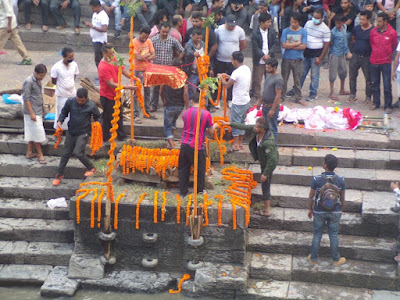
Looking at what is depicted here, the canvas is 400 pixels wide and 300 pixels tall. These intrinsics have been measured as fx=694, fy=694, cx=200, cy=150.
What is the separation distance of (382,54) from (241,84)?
120 inches

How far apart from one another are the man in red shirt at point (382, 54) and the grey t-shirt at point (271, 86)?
2661mm

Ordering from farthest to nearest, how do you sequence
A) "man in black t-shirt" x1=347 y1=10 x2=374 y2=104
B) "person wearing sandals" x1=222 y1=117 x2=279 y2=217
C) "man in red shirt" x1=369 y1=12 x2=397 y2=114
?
1. "man in black t-shirt" x1=347 y1=10 x2=374 y2=104
2. "man in red shirt" x1=369 y1=12 x2=397 y2=114
3. "person wearing sandals" x1=222 y1=117 x2=279 y2=217

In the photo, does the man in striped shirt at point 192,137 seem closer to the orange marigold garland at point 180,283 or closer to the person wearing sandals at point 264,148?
the person wearing sandals at point 264,148

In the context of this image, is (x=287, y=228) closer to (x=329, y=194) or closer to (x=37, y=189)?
(x=329, y=194)

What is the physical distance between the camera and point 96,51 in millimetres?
13219

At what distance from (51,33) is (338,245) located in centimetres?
864

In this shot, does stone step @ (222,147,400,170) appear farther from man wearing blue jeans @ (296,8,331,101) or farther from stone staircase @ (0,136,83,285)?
stone staircase @ (0,136,83,285)

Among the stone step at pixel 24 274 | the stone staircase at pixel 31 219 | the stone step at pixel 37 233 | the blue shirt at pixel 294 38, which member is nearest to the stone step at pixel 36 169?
the stone staircase at pixel 31 219

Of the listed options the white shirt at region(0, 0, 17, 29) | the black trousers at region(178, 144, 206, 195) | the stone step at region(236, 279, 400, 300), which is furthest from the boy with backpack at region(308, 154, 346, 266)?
the white shirt at region(0, 0, 17, 29)

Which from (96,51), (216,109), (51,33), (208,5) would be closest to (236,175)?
(216,109)

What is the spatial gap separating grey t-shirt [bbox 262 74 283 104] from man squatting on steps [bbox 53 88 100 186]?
2520mm

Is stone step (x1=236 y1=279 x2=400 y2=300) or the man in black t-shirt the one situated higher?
the man in black t-shirt

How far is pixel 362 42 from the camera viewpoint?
12.4 m

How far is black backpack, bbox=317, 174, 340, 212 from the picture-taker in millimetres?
8797
